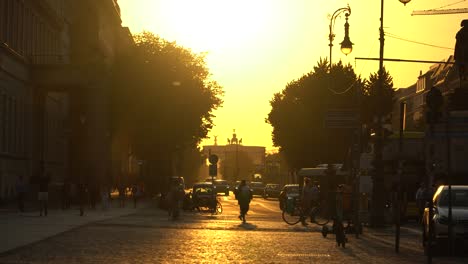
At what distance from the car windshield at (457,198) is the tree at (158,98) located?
190ft

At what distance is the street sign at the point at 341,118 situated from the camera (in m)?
30.0

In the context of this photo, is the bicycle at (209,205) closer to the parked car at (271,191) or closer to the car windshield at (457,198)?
the car windshield at (457,198)

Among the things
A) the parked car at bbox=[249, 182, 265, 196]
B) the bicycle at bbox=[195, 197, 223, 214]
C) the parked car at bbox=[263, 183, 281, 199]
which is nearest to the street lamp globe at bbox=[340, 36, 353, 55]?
the bicycle at bbox=[195, 197, 223, 214]

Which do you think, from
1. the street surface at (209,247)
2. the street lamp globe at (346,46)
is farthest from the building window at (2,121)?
the street surface at (209,247)

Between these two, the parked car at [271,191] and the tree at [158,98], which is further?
the parked car at [271,191]

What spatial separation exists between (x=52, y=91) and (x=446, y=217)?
49842mm

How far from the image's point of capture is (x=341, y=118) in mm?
30000

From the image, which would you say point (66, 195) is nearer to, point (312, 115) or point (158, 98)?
point (158, 98)

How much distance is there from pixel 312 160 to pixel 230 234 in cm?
5899

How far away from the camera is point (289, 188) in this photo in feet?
192

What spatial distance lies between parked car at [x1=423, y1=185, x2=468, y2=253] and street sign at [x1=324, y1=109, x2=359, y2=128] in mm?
7373

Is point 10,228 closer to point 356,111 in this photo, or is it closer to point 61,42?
point 356,111

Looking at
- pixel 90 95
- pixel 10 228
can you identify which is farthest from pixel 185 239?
pixel 90 95

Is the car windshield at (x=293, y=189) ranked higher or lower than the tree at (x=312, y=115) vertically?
lower
